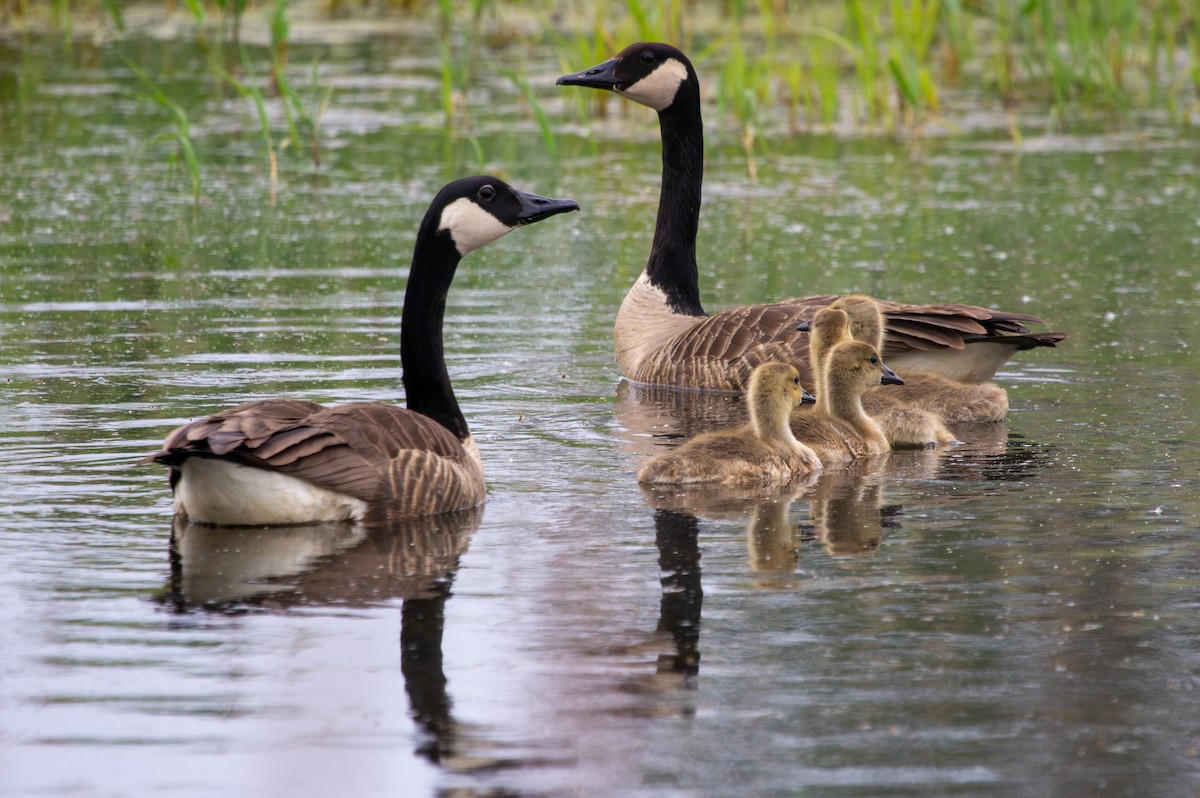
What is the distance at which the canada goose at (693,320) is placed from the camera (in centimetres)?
1011

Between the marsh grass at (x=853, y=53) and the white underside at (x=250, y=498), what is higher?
the marsh grass at (x=853, y=53)

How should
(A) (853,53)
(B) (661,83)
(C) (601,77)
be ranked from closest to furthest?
(C) (601,77) → (B) (661,83) → (A) (853,53)

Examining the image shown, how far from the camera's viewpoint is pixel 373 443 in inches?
288

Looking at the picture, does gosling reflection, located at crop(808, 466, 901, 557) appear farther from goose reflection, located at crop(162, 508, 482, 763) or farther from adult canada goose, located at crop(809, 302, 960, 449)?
goose reflection, located at crop(162, 508, 482, 763)

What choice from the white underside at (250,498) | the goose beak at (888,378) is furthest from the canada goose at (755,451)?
the white underside at (250,498)

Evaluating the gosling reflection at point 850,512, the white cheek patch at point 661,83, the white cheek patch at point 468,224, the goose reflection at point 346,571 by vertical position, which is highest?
the white cheek patch at point 661,83

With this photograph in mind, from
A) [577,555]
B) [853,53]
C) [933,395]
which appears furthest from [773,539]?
[853,53]

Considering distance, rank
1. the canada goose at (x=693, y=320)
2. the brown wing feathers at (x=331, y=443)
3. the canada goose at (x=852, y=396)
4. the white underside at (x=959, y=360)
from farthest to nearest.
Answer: the white underside at (x=959, y=360) → the canada goose at (x=693, y=320) → the canada goose at (x=852, y=396) → the brown wing feathers at (x=331, y=443)

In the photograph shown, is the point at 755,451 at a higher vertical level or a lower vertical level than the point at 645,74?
lower

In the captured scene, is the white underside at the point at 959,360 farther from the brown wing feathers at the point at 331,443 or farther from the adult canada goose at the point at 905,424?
the brown wing feathers at the point at 331,443

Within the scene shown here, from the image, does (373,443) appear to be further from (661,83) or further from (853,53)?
(853,53)

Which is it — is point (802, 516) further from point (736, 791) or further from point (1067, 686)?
point (736, 791)

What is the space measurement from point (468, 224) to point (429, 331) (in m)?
0.52

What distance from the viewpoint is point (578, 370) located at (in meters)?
11.2
